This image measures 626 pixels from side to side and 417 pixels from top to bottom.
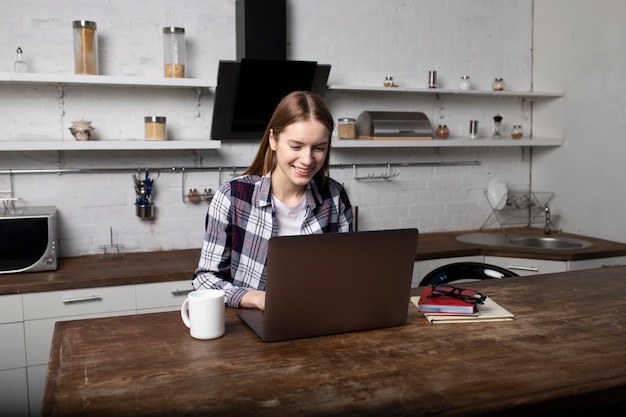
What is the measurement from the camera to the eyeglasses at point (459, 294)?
1.73 meters

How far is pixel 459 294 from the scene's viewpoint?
5.82ft

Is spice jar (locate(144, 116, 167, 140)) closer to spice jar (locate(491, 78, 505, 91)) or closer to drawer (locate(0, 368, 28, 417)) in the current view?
drawer (locate(0, 368, 28, 417))

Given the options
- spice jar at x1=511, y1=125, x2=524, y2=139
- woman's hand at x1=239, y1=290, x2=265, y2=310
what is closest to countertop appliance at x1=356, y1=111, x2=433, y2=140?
spice jar at x1=511, y1=125, x2=524, y2=139

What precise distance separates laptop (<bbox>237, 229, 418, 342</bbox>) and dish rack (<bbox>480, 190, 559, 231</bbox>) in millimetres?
2785

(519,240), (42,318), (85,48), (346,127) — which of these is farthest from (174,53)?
(519,240)

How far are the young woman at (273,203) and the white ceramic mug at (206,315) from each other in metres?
0.22

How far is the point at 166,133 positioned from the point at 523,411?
104 inches

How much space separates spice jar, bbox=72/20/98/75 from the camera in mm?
2998

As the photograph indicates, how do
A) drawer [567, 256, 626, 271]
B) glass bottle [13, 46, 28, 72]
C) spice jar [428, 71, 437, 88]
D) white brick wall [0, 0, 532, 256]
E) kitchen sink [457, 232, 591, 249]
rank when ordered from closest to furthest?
glass bottle [13, 46, 28, 72] → white brick wall [0, 0, 532, 256] → drawer [567, 256, 626, 271] → kitchen sink [457, 232, 591, 249] → spice jar [428, 71, 437, 88]

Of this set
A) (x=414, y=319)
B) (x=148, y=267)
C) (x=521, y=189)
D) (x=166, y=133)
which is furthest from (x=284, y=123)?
(x=521, y=189)

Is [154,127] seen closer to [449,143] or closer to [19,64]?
[19,64]

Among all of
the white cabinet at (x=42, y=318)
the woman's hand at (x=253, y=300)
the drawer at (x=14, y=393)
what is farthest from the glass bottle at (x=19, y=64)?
the woman's hand at (x=253, y=300)

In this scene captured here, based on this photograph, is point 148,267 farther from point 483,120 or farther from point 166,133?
point 483,120

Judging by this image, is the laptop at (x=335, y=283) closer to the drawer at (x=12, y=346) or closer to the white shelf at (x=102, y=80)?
the drawer at (x=12, y=346)
